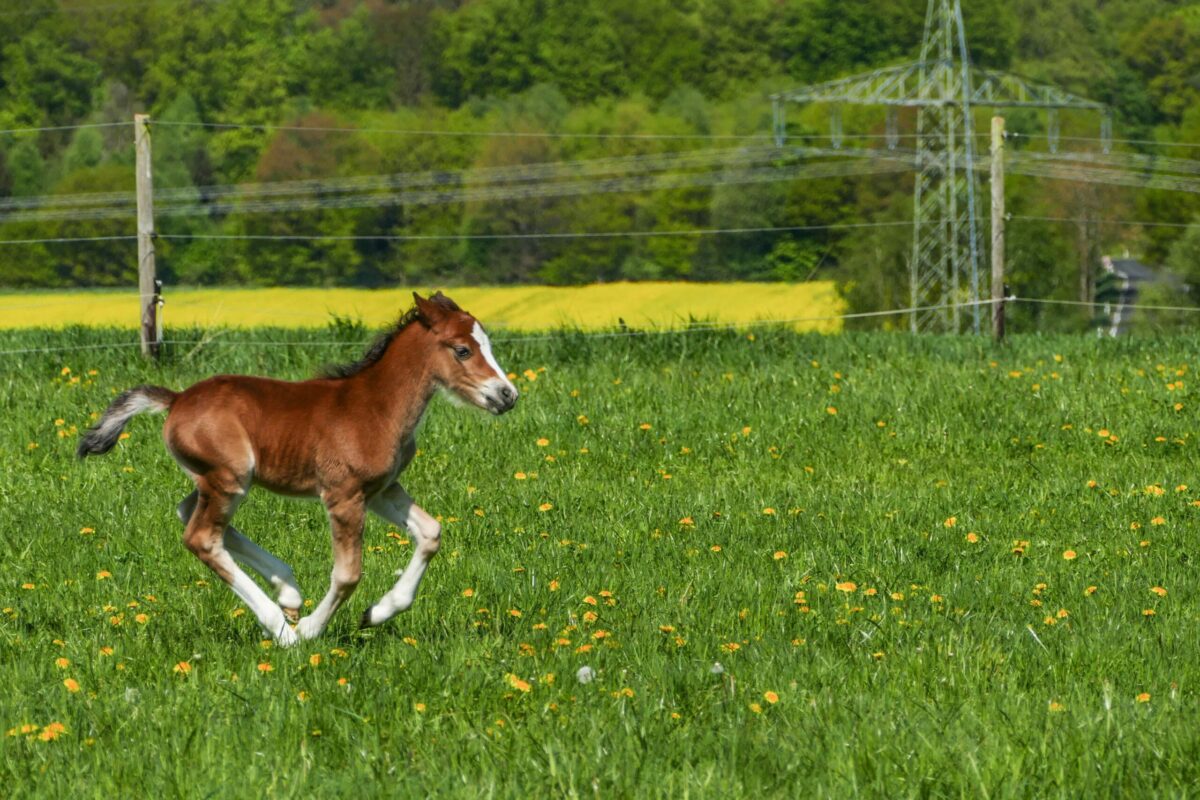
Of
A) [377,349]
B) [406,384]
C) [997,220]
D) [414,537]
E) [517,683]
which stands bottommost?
[997,220]

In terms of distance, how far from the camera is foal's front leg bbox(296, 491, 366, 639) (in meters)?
6.11

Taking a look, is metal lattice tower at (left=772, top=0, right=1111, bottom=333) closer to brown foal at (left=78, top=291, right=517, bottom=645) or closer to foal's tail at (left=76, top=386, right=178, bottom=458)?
brown foal at (left=78, top=291, right=517, bottom=645)

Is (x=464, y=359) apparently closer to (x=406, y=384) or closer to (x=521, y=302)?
(x=406, y=384)

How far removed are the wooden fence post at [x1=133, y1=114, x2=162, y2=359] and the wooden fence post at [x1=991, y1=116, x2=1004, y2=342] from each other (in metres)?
8.70

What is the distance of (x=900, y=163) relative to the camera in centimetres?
7756

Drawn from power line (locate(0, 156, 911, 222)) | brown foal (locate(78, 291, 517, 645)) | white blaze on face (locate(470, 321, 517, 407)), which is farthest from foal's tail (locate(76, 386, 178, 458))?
power line (locate(0, 156, 911, 222))

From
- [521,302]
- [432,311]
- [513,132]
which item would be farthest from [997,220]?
[513,132]

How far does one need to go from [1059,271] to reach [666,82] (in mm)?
32677

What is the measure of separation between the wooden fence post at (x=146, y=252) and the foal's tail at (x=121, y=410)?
26.4 feet

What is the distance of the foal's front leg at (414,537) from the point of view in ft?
20.0

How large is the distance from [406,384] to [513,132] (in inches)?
2559

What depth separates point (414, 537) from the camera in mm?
6340

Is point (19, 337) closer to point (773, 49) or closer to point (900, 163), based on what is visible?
point (900, 163)

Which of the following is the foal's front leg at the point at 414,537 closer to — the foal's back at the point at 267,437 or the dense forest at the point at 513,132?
the foal's back at the point at 267,437
